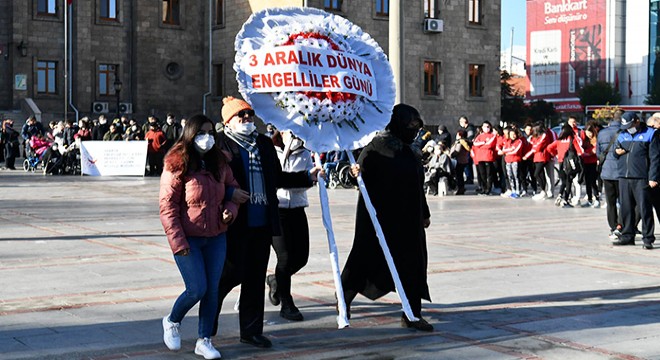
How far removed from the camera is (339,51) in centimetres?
798

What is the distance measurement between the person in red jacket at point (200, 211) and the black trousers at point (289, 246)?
1340mm

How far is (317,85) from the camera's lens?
7.75m

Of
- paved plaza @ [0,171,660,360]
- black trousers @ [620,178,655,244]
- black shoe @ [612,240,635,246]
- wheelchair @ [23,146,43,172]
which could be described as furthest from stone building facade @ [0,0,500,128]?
black shoe @ [612,240,635,246]

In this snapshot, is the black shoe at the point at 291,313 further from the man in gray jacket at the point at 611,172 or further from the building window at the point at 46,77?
the building window at the point at 46,77

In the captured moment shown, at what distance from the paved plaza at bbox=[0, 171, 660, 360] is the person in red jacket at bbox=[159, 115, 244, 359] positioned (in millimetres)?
446

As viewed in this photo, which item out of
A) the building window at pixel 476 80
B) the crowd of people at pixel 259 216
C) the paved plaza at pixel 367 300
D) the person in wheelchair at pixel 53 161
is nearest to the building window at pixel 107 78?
the person in wheelchair at pixel 53 161

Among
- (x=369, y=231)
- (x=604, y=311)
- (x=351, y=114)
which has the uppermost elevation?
(x=351, y=114)

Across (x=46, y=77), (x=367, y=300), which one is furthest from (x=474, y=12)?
(x=367, y=300)

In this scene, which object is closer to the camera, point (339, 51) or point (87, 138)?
point (339, 51)

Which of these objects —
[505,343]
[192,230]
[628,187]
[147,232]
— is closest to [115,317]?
[192,230]

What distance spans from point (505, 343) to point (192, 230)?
95.9 inches

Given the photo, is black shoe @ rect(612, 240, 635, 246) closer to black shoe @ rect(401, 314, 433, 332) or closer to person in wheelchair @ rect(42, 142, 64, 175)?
black shoe @ rect(401, 314, 433, 332)

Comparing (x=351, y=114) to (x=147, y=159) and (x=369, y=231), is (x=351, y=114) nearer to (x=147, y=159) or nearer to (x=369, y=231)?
(x=369, y=231)

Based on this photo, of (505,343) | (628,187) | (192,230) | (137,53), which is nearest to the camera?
(192,230)
